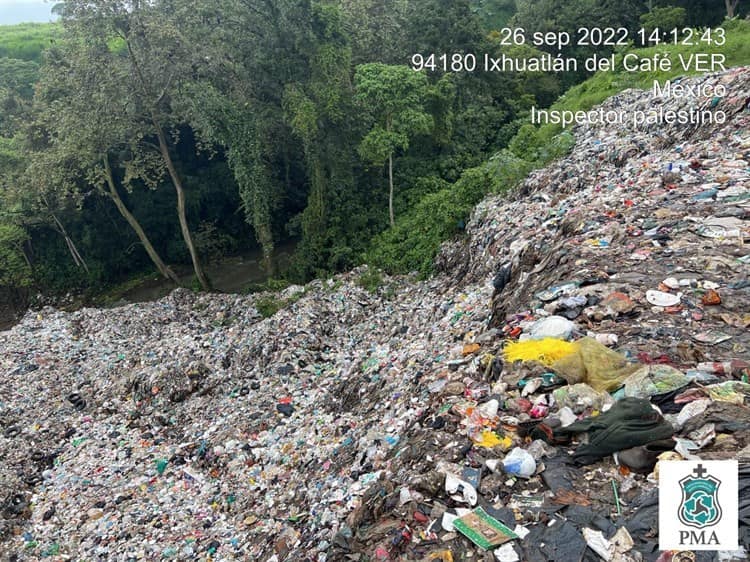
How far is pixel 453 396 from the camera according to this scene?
3.97 meters

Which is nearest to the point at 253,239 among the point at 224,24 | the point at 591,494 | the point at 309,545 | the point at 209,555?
the point at 224,24

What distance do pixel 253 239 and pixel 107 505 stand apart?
459 inches

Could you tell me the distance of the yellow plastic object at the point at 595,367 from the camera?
323 centimetres

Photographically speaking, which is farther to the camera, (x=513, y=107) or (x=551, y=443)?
(x=513, y=107)

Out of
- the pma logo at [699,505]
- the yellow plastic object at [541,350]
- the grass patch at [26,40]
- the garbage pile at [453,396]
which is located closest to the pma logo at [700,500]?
the pma logo at [699,505]

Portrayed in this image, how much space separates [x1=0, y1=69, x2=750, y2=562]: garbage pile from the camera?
2779 millimetres

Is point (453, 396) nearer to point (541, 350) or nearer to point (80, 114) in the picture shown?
point (541, 350)

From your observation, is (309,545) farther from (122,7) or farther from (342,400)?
(122,7)

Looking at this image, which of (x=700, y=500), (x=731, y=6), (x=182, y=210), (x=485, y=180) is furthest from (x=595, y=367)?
(x=731, y=6)

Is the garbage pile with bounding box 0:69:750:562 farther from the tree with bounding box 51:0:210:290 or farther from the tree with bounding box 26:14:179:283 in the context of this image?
the tree with bounding box 51:0:210:290

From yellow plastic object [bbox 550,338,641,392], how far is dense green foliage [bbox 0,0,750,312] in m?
7.08

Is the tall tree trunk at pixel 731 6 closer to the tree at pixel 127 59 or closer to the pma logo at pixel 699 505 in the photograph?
the tree at pixel 127 59

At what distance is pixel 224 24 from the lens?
11.4m

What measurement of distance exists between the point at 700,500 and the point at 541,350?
4.82 feet
